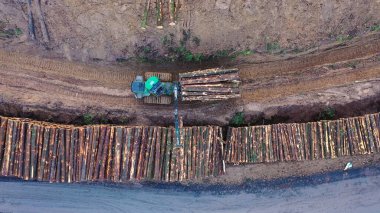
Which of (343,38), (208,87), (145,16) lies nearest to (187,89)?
(208,87)

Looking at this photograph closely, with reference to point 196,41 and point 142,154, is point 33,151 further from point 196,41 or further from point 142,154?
point 196,41

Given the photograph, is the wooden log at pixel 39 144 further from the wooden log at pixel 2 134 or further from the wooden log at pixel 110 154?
the wooden log at pixel 110 154

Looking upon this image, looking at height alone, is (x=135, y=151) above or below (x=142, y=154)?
above

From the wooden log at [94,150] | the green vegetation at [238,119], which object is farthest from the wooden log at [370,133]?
the wooden log at [94,150]

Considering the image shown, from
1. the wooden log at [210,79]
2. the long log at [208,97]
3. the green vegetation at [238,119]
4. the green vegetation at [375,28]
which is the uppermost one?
the green vegetation at [375,28]

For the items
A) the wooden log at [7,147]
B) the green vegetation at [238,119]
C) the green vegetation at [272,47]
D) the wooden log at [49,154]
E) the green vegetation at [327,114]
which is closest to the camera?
the wooden log at [7,147]

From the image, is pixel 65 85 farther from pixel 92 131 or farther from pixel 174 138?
pixel 174 138

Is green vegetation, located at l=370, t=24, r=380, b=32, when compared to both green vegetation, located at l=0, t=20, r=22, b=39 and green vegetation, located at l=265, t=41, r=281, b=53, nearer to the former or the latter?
green vegetation, located at l=265, t=41, r=281, b=53
